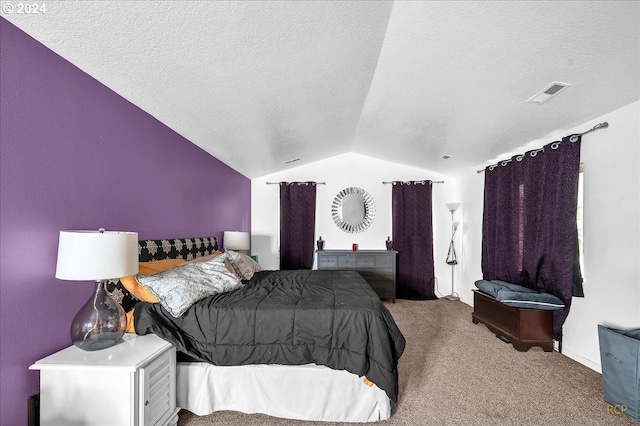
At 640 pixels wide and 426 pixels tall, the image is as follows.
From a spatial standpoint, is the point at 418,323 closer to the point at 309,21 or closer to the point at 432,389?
the point at 432,389

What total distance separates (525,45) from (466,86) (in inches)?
22.5

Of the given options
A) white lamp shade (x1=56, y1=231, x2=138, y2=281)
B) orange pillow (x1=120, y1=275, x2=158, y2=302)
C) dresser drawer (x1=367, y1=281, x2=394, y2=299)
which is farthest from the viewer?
dresser drawer (x1=367, y1=281, x2=394, y2=299)

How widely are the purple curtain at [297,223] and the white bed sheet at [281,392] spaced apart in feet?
10.1

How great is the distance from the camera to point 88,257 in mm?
1373

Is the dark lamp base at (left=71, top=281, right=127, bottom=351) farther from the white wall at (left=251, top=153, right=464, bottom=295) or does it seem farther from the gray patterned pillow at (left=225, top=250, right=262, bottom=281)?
the white wall at (left=251, top=153, right=464, bottom=295)

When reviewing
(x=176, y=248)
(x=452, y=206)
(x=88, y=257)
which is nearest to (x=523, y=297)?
(x=452, y=206)

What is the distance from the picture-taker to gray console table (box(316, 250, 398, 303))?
4645 mm

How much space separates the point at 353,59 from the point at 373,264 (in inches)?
128

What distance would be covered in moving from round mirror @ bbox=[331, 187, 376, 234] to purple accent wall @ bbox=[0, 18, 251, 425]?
130 inches

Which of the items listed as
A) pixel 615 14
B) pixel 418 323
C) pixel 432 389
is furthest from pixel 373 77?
pixel 418 323

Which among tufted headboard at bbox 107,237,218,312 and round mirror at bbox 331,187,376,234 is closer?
tufted headboard at bbox 107,237,218,312

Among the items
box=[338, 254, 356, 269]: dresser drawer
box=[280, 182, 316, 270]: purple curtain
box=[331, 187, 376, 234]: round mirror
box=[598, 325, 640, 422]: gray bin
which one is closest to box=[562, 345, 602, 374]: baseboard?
box=[598, 325, 640, 422]: gray bin

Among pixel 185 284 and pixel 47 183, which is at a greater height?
pixel 47 183

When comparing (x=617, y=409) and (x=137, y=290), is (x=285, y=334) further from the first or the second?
(x=617, y=409)
